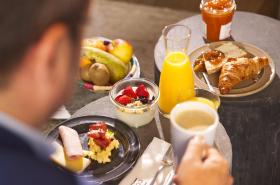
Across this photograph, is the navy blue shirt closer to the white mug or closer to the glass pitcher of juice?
the white mug

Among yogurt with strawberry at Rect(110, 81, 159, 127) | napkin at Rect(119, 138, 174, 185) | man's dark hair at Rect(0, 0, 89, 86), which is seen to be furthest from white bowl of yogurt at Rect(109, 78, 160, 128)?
man's dark hair at Rect(0, 0, 89, 86)

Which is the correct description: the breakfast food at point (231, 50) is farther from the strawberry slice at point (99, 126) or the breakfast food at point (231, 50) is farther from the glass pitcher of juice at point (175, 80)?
the strawberry slice at point (99, 126)

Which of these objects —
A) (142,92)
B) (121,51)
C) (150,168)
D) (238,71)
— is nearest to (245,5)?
(121,51)

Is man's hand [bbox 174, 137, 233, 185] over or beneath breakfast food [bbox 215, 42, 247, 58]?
over

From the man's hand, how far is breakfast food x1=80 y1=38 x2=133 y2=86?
141cm

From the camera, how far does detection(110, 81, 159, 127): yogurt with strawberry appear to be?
1.51 meters

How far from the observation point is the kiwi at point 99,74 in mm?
2482

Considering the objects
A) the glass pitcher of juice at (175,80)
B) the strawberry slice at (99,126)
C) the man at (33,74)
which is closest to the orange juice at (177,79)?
the glass pitcher of juice at (175,80)

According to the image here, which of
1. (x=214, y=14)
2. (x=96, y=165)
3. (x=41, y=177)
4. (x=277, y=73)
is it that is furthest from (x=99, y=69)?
(x=41, y=177)

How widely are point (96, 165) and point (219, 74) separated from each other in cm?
67

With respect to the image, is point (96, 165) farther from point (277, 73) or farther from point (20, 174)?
point (277, 73)

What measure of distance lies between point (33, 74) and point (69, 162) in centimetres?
64

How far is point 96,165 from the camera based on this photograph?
1395mm

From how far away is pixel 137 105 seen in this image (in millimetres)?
1511
